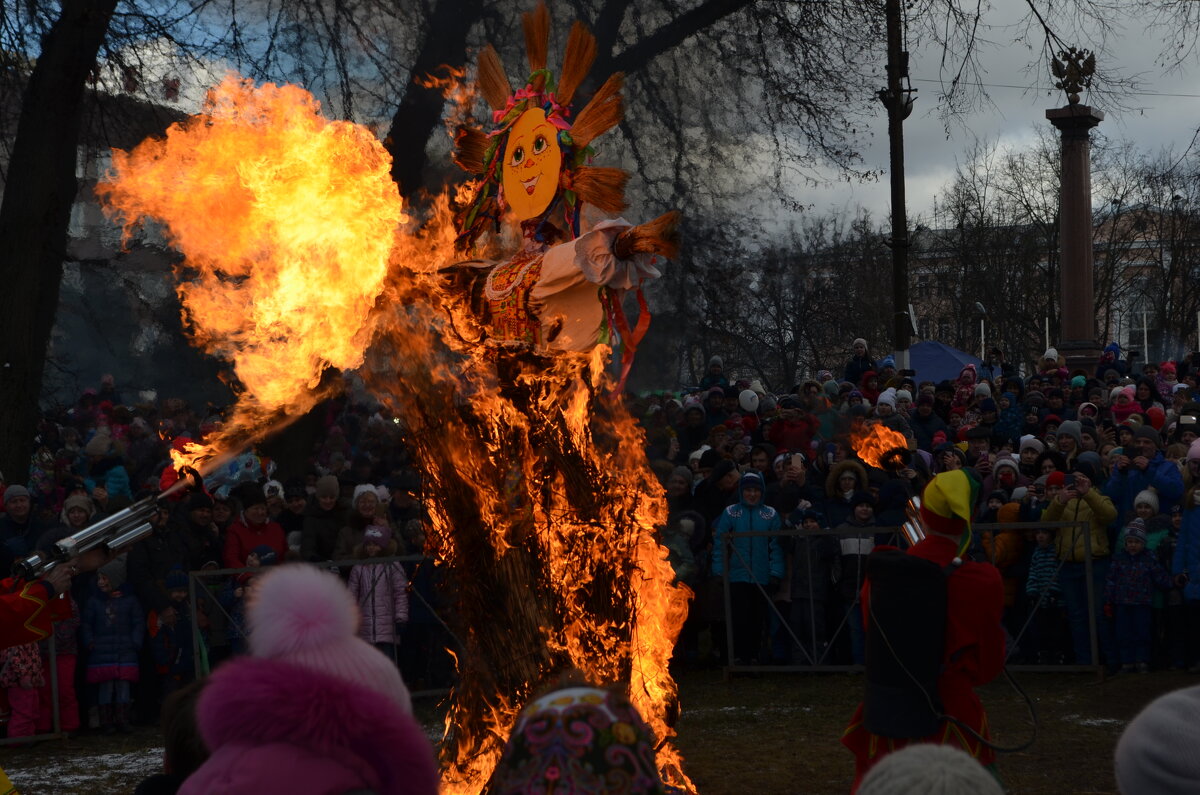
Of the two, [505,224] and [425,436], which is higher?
[505,224]

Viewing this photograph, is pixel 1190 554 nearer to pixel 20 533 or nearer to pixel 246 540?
pixel 246 540

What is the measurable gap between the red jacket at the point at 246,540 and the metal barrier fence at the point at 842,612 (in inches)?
134

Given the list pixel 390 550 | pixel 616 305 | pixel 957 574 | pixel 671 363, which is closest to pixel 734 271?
pixel 671 363

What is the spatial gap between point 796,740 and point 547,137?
13.7ft

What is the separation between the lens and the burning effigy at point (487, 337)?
5438 millimetres

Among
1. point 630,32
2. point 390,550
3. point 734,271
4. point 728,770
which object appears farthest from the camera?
point 734,271

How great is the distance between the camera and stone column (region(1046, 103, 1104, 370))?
2339 centimetres

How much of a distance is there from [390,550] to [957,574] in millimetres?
6095

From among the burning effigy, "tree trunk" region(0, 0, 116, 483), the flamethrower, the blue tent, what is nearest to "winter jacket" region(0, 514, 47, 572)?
"tree trunk" region(0, 0, 116, 483)

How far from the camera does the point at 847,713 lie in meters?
9.10

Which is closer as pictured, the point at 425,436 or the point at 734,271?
the point at 425,436

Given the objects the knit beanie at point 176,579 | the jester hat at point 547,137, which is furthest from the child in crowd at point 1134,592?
the knit beanie at point 176,579

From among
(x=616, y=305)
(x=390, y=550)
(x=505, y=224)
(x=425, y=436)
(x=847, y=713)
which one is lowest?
(x=847, y=713)

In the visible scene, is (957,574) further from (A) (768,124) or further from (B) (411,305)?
(A) (768,124)
